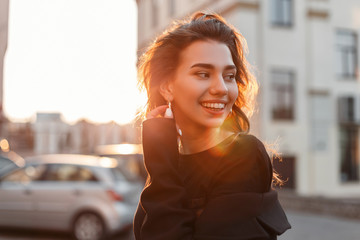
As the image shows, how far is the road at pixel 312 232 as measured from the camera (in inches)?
350

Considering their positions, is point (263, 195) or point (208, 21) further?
point (208, 21)

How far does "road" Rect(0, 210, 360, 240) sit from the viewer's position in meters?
8.90

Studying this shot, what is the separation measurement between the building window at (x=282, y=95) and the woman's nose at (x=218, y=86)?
55.8 ft

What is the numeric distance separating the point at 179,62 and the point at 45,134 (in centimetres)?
3279

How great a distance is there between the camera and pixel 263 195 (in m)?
1.43

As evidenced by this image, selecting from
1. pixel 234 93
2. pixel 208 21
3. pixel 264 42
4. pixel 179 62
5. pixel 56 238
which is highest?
pixel 264 42

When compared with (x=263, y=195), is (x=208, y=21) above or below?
above

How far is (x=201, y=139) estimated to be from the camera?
1.69 m

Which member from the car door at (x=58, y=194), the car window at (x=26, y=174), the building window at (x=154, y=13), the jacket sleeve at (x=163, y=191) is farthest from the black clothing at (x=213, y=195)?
the building window at (x=154, y=13)

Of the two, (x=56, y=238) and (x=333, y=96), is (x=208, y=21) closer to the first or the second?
(x=56, y=238)

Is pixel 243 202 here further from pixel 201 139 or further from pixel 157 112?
pixel 157 112

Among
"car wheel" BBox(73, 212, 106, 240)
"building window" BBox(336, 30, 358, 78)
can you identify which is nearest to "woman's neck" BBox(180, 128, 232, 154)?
"car wheel" BBox(73, 212, 106, 240)

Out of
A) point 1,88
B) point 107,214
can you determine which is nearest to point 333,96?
Result: point 107,214

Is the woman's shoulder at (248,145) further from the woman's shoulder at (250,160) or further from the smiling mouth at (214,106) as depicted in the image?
the smiling mouth at (214,106)
